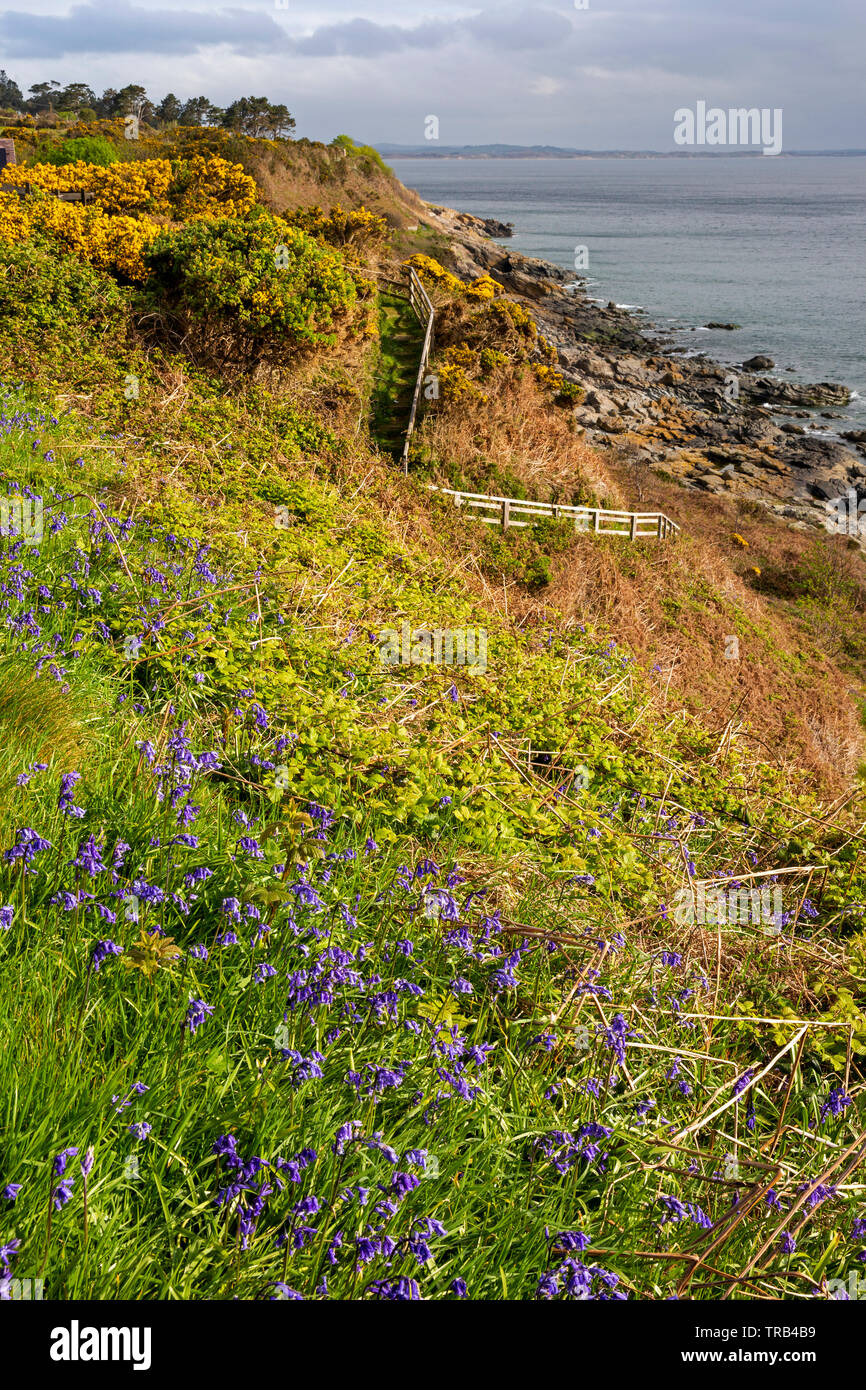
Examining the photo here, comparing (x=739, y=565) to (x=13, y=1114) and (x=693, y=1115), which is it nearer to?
(x=693, y=1115)

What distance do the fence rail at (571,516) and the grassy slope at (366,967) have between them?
8.51 metres

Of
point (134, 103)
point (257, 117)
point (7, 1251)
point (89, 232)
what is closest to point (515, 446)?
point (89, 232)

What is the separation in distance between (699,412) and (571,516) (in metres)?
27.9

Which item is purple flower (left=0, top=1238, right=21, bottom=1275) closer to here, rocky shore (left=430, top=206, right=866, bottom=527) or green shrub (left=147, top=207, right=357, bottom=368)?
green shrub (left=147, top=207, right=357, bottom=368)

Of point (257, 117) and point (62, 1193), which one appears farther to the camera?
point (257, 117)

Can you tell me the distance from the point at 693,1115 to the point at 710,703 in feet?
41.6

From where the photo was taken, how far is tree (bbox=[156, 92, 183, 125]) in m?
81.5

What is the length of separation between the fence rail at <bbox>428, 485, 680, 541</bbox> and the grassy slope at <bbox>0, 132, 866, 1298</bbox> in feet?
27.9

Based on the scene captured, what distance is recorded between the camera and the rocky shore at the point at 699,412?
35469 mm

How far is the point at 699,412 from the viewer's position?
42375 mm

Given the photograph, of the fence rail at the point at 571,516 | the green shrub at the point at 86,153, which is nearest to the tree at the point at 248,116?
the green shrub at the point at 86,153

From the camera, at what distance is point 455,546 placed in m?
15.1

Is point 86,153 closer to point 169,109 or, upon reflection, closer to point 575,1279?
point 575,1279
